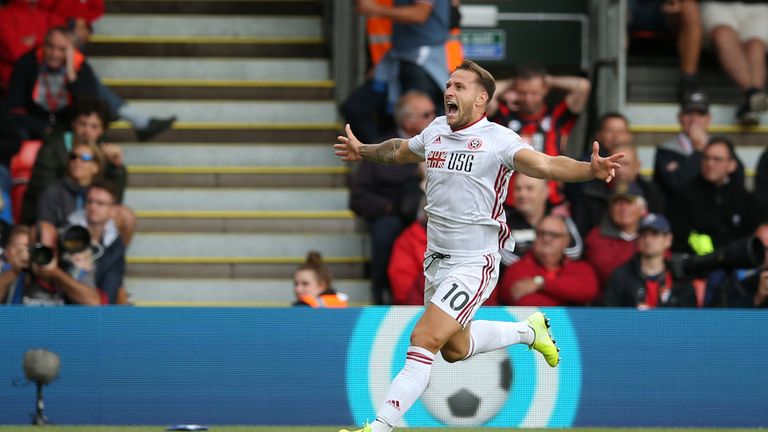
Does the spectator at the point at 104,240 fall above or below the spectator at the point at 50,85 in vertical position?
below

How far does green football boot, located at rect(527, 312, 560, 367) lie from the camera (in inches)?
349

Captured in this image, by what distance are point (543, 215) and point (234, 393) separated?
3036 mm

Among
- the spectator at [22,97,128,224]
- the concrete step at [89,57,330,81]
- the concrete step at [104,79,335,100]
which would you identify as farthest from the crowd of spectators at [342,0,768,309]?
the spectator at [22,97,128,224]

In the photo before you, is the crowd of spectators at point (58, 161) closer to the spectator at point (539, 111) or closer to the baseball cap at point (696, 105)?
the spectator at point (539, 111)

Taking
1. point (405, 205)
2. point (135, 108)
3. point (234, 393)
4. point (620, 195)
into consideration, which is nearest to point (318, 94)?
point (135, 108)

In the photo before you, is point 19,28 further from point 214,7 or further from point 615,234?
point 615,234

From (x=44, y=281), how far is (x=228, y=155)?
10.5 feet

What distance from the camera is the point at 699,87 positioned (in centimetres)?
1401

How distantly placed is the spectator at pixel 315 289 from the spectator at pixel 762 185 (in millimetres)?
3487

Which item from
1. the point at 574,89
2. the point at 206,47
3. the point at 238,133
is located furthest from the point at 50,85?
the point at 574,89

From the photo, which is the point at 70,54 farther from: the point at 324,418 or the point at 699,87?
the point at 699,87

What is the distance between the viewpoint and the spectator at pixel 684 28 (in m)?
13.4

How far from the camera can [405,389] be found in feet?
25.5

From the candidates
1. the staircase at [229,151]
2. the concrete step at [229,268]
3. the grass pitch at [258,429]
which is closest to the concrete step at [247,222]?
the staircase at [229,151]
